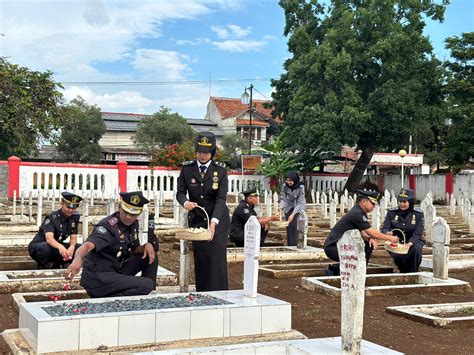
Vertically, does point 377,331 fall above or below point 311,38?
below

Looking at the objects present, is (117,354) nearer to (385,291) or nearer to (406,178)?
(385,291)

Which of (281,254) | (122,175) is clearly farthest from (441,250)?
(122,175)

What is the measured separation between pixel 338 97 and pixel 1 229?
768 inches

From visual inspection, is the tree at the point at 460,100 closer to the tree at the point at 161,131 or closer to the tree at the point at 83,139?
the tree at the point at 161,131

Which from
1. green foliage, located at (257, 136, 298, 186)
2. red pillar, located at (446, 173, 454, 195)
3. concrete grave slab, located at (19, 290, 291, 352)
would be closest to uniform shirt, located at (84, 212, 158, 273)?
concrete grave slab, located at (19, 290, 291, 352)

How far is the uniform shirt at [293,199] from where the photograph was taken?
38.0 feet

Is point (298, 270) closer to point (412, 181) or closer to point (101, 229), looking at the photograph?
point (101, 229)

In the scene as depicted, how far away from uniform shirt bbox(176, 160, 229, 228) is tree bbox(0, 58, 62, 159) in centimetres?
1969

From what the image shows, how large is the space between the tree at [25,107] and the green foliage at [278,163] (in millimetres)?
10613

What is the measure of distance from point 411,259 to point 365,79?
73.8ft

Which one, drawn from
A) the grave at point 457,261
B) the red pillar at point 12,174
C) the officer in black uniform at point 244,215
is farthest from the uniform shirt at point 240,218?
the red pillar at point 12,174

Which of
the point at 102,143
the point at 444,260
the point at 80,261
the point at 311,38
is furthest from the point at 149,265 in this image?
the point at 102,143

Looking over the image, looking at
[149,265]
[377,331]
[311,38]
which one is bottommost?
[377,331]

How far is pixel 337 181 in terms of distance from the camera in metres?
34.6
